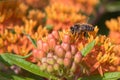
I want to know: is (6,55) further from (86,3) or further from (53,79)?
(86,3)

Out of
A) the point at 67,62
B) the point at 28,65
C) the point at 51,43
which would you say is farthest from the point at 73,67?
the point at 28,65

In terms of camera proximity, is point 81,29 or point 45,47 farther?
point 81,29

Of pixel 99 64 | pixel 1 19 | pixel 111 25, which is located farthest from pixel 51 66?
pixel 111 25

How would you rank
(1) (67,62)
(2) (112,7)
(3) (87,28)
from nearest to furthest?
(1) (67,62), (3) (87,28), (2) (112,7)

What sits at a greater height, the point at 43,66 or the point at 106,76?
the point at 43,66

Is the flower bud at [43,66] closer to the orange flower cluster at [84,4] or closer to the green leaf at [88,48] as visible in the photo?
the green leaf at [88,48]

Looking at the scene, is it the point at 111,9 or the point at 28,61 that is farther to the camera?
the point at 111,9

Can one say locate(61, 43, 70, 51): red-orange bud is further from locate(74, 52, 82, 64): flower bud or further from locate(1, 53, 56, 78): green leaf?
locate(1, 53, 56, 78): green leaf

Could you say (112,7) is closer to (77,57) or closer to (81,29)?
(81,29)

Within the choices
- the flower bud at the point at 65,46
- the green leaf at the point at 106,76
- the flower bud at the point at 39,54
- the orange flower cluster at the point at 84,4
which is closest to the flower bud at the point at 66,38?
the flower bud at the point at 65,46
